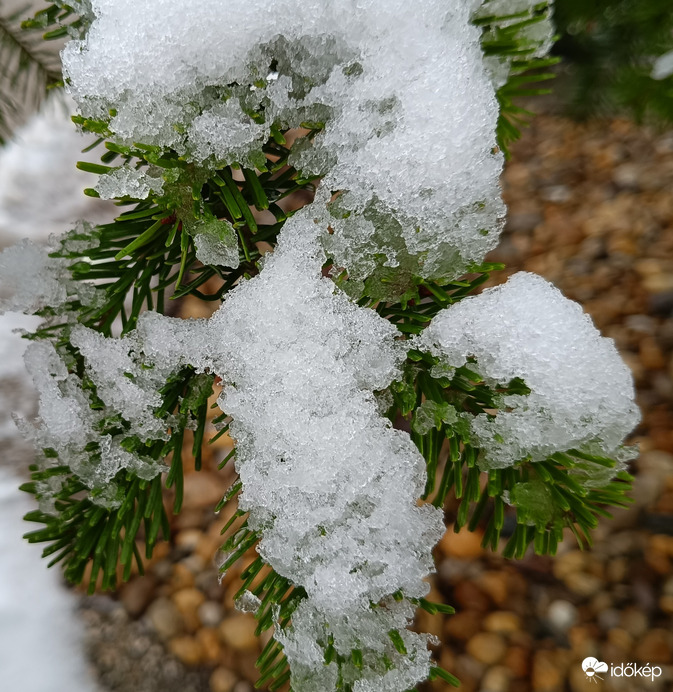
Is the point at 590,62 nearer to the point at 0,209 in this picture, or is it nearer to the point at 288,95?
the point at 288,95

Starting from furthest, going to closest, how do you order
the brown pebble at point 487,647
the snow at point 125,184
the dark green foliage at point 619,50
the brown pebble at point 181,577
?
the brown pebble at point 181,577
the brown pebble at point 487,647
the dark green foliage at point 619,50
the snow at point 125,184

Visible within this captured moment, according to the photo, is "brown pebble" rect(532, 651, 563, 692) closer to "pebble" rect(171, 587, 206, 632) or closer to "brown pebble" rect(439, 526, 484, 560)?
"brown pebble" rect(439, 526, 484, 560)

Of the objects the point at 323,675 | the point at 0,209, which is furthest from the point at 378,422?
the point at 0,209

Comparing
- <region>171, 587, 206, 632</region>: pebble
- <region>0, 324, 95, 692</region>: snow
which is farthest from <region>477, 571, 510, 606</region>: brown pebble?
<region>0, 324, 95, 692</region>: snow

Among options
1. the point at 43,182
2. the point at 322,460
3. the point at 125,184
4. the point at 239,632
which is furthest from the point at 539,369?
the point at 43,182

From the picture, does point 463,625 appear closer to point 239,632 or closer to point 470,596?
point 470,596

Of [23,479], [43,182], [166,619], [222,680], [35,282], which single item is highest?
[43,182]

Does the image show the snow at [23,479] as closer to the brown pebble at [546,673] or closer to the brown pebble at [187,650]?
the brown pebble at [187,650]

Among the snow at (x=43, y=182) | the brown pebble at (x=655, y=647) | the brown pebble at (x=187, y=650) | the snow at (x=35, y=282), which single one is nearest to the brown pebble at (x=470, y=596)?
the brown pebble at (x=655, y=647)
